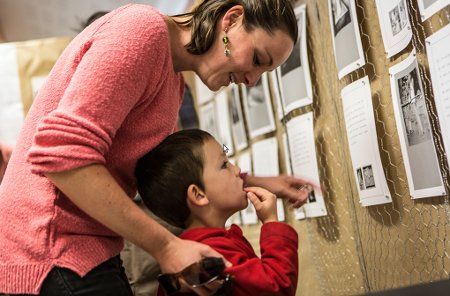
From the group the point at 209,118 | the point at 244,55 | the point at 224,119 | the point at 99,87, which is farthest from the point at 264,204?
the point at 209,118

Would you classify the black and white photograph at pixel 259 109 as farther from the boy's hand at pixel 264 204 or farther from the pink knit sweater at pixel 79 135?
the pink knit sweater at pixel 79 135

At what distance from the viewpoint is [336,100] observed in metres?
1.37

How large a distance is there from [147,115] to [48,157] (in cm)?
22

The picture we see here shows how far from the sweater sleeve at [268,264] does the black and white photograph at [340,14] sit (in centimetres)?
56

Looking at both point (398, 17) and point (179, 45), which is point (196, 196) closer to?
point (179, 45)

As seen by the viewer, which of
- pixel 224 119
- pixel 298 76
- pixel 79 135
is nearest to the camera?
pixel 79 135

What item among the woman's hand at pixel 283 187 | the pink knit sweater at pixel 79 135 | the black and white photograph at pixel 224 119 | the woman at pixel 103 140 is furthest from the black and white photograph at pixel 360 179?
the black and white photograph at pixel 224 119

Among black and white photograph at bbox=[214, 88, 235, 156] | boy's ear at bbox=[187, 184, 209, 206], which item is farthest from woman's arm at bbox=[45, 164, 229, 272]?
black and white photograph at bbox=[214, 88, 235, 156]

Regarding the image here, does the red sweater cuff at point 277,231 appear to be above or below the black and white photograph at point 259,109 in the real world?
below

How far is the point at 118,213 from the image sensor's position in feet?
2.61

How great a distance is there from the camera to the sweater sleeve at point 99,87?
2.58 ft

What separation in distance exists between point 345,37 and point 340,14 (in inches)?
2.5

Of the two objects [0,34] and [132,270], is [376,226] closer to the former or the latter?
[132,270]

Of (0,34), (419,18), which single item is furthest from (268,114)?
Result: (0,34)
